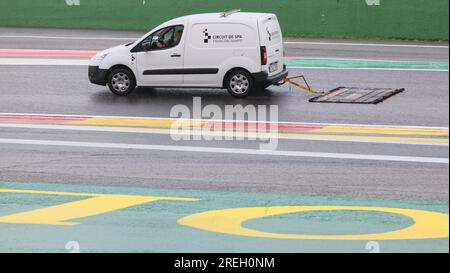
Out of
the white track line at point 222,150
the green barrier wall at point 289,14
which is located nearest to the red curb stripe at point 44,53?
the green barrier wall at point 289,14

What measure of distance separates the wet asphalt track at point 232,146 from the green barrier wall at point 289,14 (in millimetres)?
4783

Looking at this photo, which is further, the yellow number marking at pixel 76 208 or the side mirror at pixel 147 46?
the side mirror at pixel 147 46

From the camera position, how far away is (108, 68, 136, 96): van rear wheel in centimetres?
2252

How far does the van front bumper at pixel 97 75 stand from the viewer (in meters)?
22.7

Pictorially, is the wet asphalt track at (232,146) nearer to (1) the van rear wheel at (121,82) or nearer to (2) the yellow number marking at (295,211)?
(1) the van rear wheel at (121,82)

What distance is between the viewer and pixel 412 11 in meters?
32.8

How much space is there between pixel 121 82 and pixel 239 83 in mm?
2672

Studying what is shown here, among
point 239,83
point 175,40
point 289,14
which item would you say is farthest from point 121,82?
point 289,14

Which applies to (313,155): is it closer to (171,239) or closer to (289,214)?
(289,214)

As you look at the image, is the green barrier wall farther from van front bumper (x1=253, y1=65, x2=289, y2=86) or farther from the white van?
van front bumper (x1=253, y1=65, x2=289, y2=86)

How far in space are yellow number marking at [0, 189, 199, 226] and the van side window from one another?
367 inches
